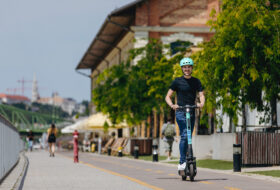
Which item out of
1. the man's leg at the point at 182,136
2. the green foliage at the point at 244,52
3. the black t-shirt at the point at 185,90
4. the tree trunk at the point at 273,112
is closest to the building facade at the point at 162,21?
the tree trunk at the point at 273,112

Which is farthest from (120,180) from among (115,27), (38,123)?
(38,123)

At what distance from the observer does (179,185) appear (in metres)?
12.0

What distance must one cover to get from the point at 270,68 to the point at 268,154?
238 cm

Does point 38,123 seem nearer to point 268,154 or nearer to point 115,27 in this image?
point 115,27

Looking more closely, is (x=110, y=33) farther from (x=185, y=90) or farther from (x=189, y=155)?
(x=189, y=155)

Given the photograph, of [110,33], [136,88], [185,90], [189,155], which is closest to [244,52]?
[185,90]

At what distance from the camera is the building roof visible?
4688 cm

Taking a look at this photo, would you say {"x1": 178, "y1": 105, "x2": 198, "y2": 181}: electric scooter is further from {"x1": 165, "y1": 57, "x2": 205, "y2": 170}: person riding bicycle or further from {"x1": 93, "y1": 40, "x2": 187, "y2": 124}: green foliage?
{"x1": 93, "y1": 40, "x2": 187, "y2": 124}: green foliage

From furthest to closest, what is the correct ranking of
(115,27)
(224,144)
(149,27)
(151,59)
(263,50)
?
(115,27)
(149,27)
(151,59)
(224,144)
(263,50)

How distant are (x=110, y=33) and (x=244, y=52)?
118 ft

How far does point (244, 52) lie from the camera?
1925 cm

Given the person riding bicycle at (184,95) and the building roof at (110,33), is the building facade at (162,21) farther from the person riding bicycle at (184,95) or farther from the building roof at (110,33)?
the person riding bicycle at (184,95)

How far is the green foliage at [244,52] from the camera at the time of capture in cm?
1900

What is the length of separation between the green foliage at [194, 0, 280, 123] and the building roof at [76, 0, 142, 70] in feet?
86.2
